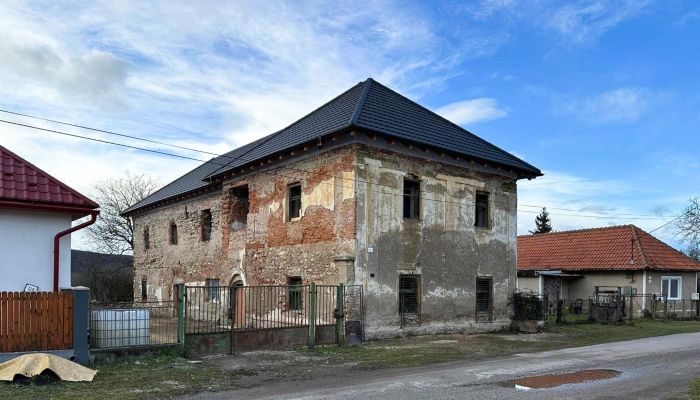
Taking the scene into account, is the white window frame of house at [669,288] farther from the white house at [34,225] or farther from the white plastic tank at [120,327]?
the white house at [34,225]

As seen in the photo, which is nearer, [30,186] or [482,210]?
[30,186]

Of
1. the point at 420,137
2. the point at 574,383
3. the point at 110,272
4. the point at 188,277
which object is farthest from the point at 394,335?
the point at 110,272

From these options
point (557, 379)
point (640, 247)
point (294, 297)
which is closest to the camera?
point (557, 379)

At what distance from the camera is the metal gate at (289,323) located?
44.7 feet

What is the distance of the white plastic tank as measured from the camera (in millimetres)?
11922

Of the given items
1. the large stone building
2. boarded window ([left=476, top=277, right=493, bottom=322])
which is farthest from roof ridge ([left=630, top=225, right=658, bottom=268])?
boarded window ([left=476, top=277, right=493, bottom=322])

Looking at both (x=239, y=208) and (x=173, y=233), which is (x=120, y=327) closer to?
(x=239, y=208)

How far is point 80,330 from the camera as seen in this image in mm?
11367

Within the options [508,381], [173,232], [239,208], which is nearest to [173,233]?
[173,232]

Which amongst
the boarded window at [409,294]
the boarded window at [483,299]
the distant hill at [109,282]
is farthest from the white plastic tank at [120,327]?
the distant hill at [109,282]

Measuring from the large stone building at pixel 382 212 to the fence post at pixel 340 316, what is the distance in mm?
480

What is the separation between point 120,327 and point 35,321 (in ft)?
5.59

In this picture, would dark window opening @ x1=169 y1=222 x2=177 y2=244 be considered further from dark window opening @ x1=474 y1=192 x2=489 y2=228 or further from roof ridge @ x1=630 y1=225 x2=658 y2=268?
roof ridge @ x1=630 y1=225 x2=658 y2=268

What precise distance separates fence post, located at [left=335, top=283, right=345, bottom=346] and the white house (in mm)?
6703
